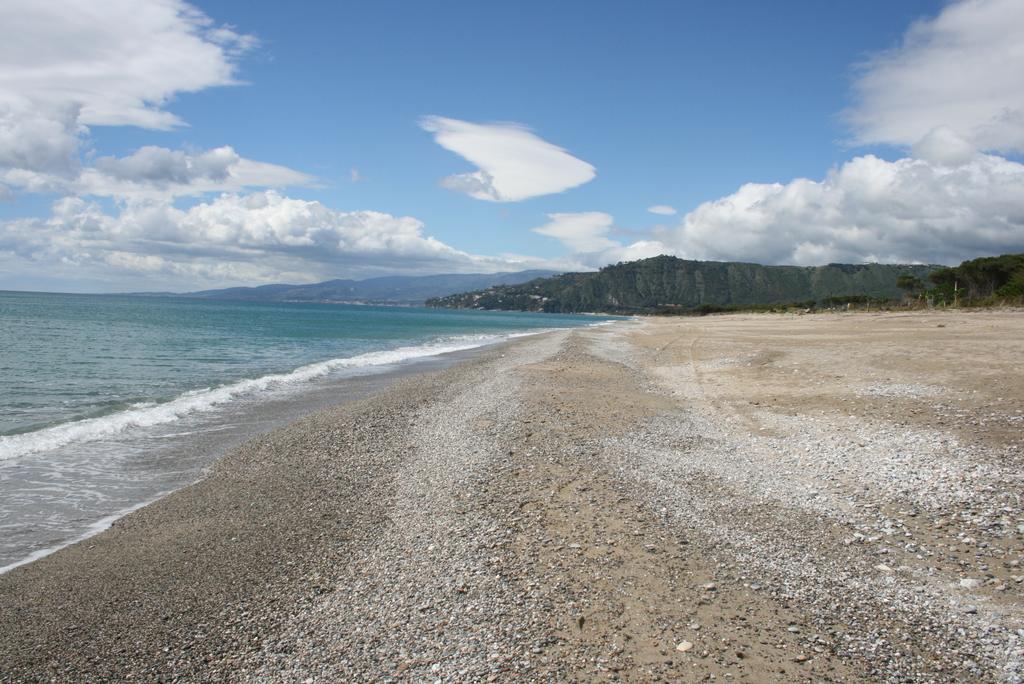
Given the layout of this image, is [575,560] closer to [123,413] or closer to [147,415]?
[147,415]

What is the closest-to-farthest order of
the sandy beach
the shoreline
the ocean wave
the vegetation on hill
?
the sandy beach → the shoreline → the ocean wave → the vegetation on hill

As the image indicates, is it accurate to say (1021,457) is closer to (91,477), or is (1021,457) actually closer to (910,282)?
(91,477)

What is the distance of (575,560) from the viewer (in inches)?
273

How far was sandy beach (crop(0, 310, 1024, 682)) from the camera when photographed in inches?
202

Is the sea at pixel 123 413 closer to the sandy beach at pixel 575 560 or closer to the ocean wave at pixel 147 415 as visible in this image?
the ocean wave at pixel 147 415

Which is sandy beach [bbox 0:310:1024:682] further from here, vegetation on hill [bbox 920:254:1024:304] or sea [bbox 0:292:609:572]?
vegetation on hill [bbox 920:254:1024:304]

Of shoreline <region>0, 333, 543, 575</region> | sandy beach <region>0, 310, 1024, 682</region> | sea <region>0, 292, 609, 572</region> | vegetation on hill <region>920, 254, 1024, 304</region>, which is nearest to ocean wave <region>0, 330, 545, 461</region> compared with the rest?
sea <region>0, 292, 609, 572</region>

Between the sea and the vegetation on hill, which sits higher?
the vegetation on hill

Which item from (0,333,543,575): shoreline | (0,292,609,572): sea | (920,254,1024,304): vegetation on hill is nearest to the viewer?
(0,333,543,575): shoreline

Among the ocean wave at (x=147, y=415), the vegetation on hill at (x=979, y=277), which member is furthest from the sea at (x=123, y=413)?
the vegetation on hill at (x=979, y=277)

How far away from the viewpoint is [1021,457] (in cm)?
936

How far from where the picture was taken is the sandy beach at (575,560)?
5.14m

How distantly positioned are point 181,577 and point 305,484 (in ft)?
11.5

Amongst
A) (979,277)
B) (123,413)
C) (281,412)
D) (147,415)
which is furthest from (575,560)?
(979,277)
